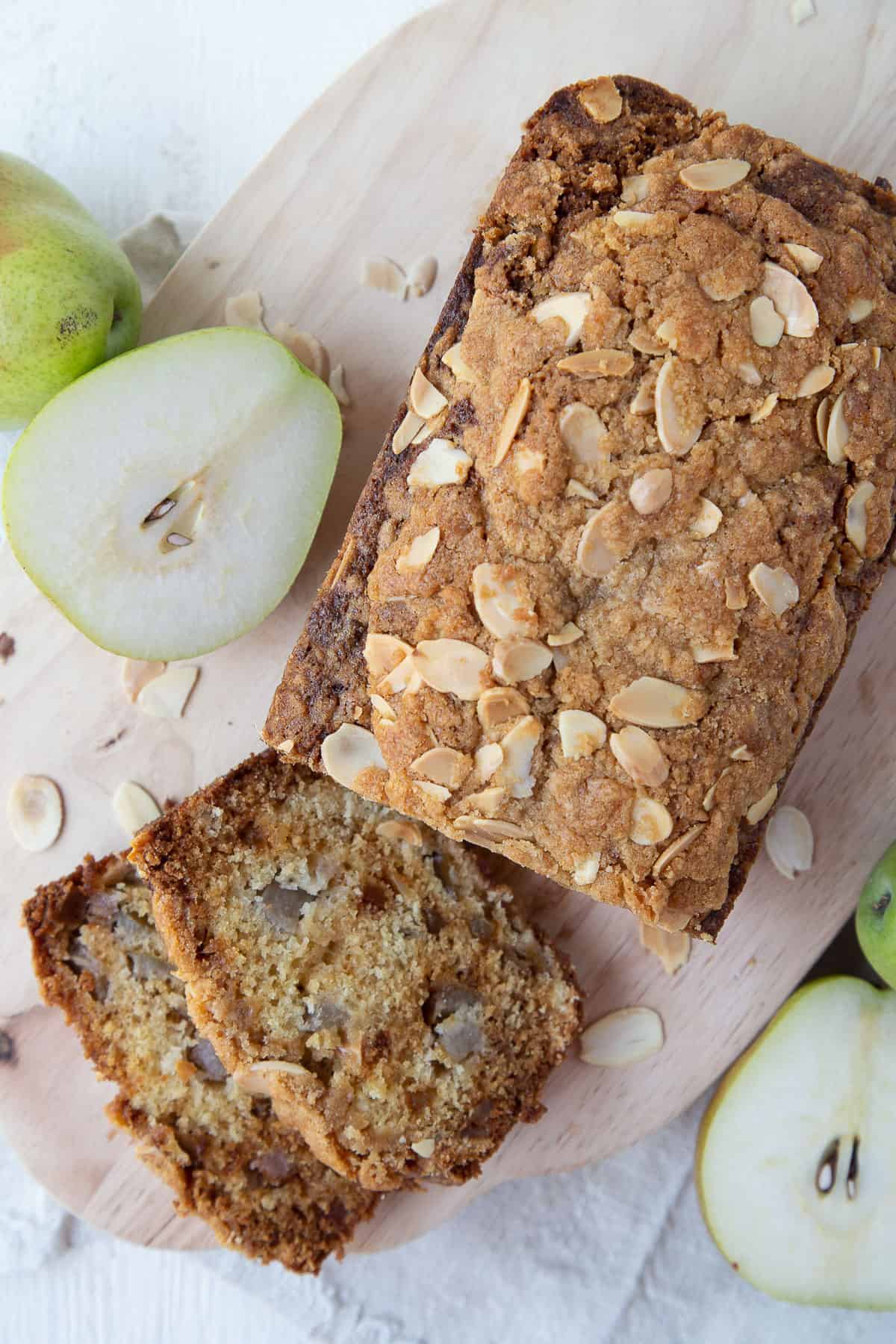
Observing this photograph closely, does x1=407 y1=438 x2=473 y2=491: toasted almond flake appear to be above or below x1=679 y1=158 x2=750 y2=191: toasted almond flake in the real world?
below

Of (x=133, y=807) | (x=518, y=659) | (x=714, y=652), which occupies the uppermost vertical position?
(x=714, y=652)

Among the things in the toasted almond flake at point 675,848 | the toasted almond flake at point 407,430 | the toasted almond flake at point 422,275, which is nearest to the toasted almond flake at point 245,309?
the toasted almond flake at point 422,275

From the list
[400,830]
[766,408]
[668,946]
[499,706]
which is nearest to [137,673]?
[400,830]

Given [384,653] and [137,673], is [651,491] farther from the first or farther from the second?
[137,673]

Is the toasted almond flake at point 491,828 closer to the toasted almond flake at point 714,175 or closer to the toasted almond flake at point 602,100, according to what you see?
the toasted almond flake at point 714,175

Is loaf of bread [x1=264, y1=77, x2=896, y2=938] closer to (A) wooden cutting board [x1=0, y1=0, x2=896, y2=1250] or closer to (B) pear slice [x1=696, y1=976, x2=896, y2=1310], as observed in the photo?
(A) wooden cutting board [x1=0, y1=0, x2=896, y2=1250]

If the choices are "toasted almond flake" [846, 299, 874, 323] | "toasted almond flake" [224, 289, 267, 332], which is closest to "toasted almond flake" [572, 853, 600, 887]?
"toasted almond flake" [846, 299, 874, 323]
